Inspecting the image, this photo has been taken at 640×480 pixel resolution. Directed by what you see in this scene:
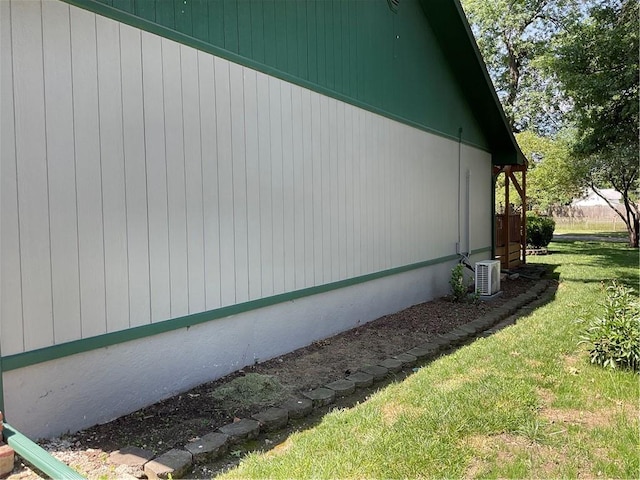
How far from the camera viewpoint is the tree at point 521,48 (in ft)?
66.1

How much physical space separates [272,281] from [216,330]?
829 mm

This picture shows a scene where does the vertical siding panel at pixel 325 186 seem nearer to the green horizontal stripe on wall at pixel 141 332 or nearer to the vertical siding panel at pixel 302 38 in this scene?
the green horizontal stripe on wall at pixel 141 332

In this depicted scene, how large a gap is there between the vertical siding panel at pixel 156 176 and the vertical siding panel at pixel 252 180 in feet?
3.13

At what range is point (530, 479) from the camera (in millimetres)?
2676

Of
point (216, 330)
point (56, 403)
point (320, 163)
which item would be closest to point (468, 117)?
point (320, 163)

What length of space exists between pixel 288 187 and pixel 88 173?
221 centimetres

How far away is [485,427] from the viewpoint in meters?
3.26

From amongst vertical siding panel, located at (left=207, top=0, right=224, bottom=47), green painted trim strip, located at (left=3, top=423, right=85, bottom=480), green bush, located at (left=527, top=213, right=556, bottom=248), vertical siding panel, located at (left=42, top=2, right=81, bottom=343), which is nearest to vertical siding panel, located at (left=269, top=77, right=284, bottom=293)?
vertical siding panel, located at (left=207, top=0, right=224, bottom=47)

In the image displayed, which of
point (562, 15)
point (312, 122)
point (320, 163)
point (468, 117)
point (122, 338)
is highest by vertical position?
point (562, 15)

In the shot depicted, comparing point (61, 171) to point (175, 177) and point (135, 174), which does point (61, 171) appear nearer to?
point (135, 174)

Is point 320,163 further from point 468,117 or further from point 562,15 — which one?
point 562,15

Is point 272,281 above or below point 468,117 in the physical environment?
below

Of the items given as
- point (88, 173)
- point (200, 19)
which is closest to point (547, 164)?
point (200, 19)

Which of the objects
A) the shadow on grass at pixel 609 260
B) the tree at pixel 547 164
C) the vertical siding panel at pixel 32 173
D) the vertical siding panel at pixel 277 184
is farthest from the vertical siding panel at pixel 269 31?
the tree at pixel 547 164
